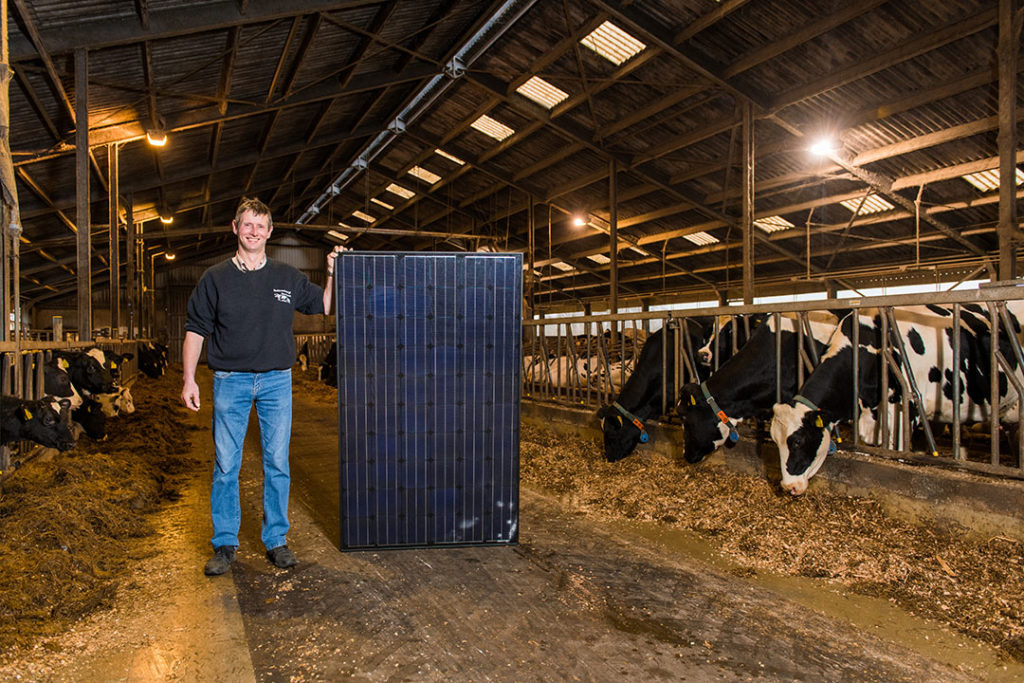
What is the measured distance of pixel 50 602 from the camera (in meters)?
2.84

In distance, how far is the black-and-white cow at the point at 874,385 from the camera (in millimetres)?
4562

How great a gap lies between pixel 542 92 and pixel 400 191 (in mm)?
9378

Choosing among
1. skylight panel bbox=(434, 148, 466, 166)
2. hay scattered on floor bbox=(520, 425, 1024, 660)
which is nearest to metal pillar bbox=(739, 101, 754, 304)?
hay scattered on floor bbox=(520, 425, 1024, 660)

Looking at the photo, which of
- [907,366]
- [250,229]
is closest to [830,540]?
[907,366]

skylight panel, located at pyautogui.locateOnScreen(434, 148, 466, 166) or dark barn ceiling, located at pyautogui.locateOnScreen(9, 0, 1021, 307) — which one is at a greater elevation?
skylight panel, located at pyautogui.locateOnScreen(434, 148, 466, 166)

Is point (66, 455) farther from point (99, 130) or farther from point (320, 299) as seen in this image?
point (99, 130)

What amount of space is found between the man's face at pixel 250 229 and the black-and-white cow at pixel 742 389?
11.6 feet

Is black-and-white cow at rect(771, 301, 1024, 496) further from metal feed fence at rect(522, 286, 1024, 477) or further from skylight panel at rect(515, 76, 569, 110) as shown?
skylight panel at rect(515, 76, 569, 110)

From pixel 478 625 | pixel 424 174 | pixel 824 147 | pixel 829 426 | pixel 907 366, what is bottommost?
pixel 478 625

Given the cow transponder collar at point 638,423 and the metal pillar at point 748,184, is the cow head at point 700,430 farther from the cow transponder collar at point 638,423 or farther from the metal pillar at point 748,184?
the metal pillar at point 748,184

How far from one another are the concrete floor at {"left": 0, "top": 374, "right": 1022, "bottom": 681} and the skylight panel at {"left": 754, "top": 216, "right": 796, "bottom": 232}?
1229 centimetres

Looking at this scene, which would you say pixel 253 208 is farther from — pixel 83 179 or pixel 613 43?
pixel 613 43

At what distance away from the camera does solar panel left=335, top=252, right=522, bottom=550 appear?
3.51 metres

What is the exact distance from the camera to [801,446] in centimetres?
454
